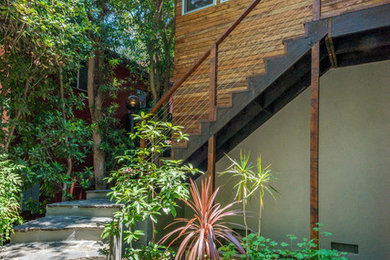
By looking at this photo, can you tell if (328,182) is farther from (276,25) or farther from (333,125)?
(276,25)

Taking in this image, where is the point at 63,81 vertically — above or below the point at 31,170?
above

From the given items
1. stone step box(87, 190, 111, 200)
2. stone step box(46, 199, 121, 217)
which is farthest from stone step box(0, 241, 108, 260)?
stone step box(87, 190, 111, 200)

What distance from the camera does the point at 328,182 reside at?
14.2ft

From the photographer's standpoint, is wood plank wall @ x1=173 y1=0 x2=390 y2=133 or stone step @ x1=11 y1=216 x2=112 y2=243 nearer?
stone step @ x1=11 y1=216 x2=112 y2=243

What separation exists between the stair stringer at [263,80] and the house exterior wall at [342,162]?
4.81 feet

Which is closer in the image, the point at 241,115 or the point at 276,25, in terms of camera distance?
the point at 241,115

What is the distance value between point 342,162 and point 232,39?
2.80 meters

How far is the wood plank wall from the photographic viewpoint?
4.60 m

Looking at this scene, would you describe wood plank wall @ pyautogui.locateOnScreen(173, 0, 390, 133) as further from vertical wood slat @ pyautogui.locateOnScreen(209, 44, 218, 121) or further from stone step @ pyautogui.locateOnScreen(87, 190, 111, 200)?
stone step @ pyautogui.locateOnScreen(87, 190, 111, 200)

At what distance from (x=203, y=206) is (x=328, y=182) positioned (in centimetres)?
233

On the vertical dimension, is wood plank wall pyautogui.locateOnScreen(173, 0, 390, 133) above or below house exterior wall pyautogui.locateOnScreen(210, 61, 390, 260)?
above

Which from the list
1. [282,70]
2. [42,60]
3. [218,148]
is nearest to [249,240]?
[218,148]

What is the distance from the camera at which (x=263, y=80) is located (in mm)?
3502

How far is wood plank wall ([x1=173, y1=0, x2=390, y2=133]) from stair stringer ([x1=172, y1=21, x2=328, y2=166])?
700mm
